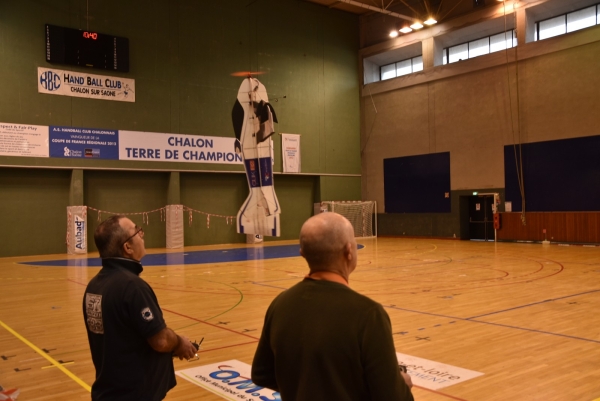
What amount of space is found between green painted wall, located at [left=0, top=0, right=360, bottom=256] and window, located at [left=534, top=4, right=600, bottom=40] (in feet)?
32.9

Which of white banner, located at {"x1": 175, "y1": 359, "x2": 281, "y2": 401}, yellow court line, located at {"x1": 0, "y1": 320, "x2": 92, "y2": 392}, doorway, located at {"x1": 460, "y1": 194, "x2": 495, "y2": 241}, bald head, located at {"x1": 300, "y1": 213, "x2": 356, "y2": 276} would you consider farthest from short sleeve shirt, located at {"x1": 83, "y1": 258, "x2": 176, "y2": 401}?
doorway, located at {"x1": 460, "y1": 194, "x2": 495, "y2": 241}

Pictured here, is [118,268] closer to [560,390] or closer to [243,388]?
[243,388]

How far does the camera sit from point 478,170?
26.2 meters

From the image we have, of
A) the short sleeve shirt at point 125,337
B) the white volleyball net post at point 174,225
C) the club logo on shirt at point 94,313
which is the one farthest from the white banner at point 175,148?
the short sleeve shirt at point 125,337

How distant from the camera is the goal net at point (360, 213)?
98.4 feet

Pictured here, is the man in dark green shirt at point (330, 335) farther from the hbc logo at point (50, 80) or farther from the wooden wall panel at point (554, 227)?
the wooden wall panel at point (554, 227)

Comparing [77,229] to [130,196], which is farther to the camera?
[130,196]

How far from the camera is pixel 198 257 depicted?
20344mm

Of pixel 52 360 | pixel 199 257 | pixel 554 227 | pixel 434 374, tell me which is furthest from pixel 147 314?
pixel 554 227

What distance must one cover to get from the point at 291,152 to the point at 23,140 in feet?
39.6

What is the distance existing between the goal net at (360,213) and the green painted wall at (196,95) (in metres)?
0.76

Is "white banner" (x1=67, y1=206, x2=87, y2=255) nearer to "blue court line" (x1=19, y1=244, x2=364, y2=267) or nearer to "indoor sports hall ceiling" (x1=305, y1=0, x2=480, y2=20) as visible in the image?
"blue court line" (x1=19, y1=244, x2=364, y2=267)

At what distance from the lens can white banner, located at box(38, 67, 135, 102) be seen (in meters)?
22.2

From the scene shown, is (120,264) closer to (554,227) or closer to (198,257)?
(198,257)
